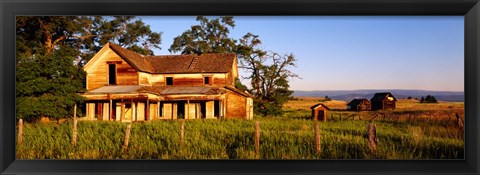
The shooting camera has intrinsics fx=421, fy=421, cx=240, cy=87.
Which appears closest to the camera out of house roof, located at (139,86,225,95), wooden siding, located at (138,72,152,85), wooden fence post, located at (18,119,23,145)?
wooden fence post, located at (18,119,23,145)

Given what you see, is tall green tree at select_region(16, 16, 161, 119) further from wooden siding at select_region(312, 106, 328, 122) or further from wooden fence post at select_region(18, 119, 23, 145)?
wooden siding at select_region(312, 106, 328, 122)

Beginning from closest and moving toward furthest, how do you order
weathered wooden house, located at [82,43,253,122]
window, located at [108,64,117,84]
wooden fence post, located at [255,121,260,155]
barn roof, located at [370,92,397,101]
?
barn roof, located at [370,92,397,101] → wooden fence post, located at [255,121,260,155] → weathered wooden house, located at [82,43,253,122] → window, located at [108,64,117,84]

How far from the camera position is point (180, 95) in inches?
234

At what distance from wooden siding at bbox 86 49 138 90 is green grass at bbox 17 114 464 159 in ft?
2.63

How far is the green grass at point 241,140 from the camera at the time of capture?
4.95 metres

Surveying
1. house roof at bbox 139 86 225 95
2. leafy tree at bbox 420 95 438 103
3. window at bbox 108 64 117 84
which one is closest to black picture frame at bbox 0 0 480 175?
leafy tree at bbox 420 95 438 103

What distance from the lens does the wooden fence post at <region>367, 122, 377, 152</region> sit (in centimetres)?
Answer: 497
